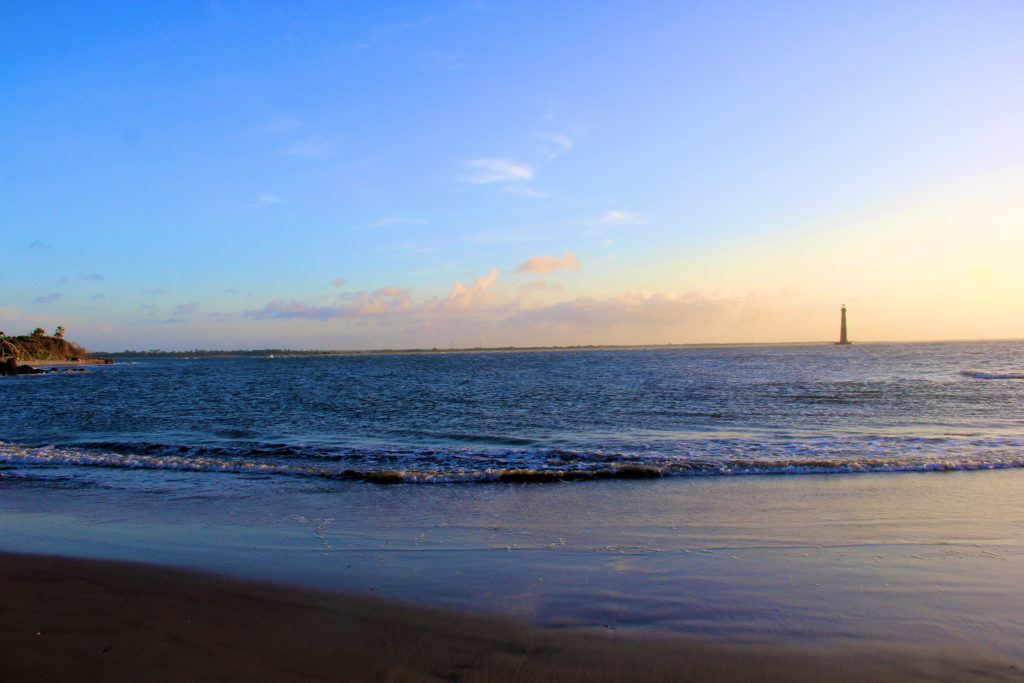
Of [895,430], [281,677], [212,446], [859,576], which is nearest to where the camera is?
[281,677]

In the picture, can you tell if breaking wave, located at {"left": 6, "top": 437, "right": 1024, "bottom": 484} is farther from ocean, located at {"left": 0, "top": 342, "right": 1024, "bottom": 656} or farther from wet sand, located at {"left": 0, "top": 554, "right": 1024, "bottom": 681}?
wet sand, located at {"left": 0, "top": 554, "right": 1024, "bottom": 681}

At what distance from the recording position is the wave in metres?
12.2

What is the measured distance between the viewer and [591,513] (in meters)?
9.12

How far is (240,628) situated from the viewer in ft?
16.8

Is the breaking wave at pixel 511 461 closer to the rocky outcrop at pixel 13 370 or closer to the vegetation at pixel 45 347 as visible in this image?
the rocky outcrop at pixel 13 370

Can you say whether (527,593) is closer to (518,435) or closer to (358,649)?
(358,649)

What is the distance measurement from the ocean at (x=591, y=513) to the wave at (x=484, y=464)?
77 mm

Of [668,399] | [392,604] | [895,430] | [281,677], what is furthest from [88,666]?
[668,399]

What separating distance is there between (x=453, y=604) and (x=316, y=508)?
15.8 feet

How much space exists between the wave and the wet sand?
6620 mm

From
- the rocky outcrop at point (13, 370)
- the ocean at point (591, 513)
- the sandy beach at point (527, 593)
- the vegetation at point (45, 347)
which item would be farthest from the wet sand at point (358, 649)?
the vegetation at point (45, 347)

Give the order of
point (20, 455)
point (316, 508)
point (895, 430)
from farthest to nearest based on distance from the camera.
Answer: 1. point (895, 430)
2. point (20, 455)
3. point (316, 508)

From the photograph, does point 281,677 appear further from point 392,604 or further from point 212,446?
point 212,446

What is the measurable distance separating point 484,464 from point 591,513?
16.8 ft
